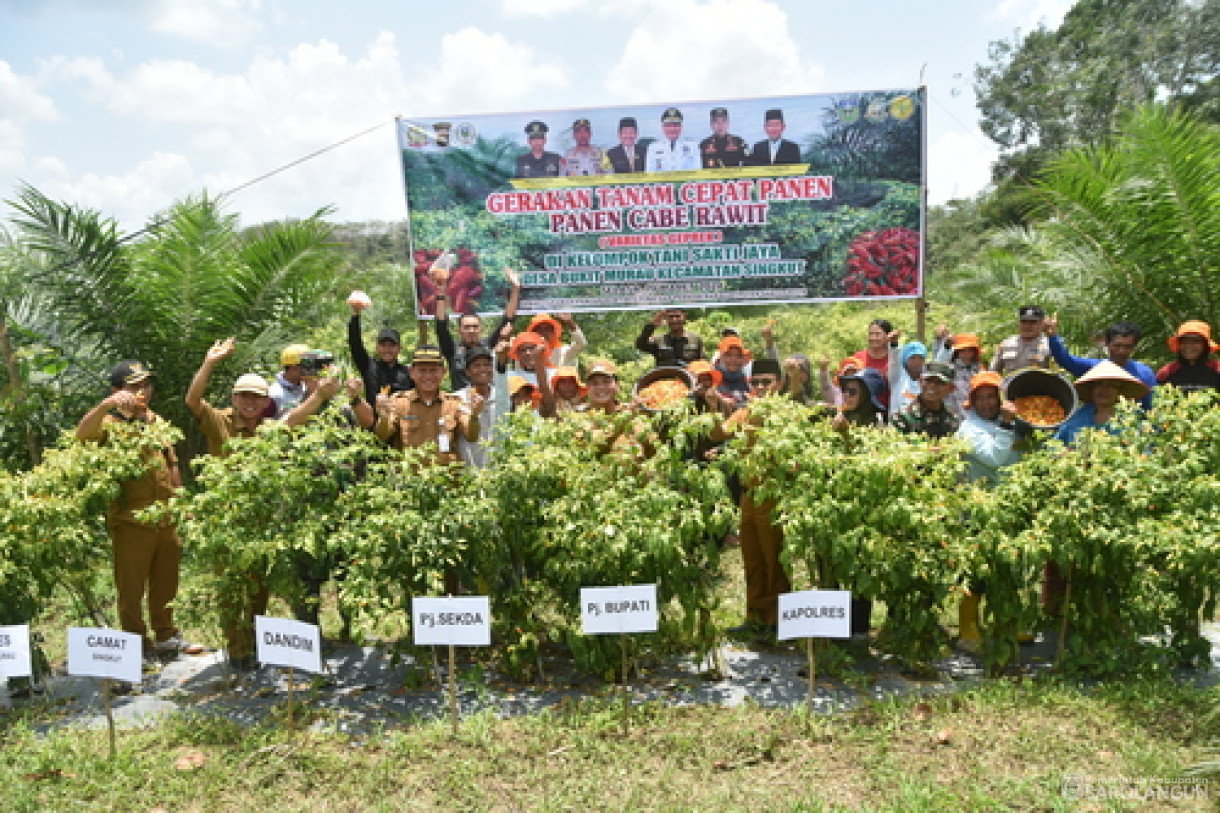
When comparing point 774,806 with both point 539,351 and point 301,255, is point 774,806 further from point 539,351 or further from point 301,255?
point 301,255

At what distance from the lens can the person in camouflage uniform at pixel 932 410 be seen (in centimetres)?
500

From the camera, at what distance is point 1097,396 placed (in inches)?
204

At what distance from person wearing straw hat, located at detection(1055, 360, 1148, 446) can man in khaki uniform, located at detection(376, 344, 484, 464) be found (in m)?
3.50

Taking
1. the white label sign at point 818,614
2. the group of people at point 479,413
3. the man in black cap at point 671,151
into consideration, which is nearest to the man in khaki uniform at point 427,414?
the group of people at point 479,413

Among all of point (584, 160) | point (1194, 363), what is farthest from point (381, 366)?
point (1194, 363)

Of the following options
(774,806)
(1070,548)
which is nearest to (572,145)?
(1070,548)

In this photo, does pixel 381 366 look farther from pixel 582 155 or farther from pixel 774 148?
pixel 774 148

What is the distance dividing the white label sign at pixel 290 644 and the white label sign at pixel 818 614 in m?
2.19

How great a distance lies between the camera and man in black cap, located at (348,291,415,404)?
6.08 m

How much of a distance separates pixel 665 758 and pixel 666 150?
5.39 m

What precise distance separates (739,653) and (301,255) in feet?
19.6

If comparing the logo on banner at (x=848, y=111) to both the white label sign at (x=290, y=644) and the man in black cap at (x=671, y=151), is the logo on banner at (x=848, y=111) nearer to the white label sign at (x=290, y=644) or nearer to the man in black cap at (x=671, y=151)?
the man in black cap at (x=671, y=151)

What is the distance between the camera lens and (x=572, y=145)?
25.4 feet

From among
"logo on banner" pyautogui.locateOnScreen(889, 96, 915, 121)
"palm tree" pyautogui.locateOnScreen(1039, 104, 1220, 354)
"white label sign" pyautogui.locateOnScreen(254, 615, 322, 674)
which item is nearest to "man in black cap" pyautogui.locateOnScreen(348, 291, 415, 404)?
"white label sign" pyautogui.locateOnScreen(254, 615, 322, 674)
